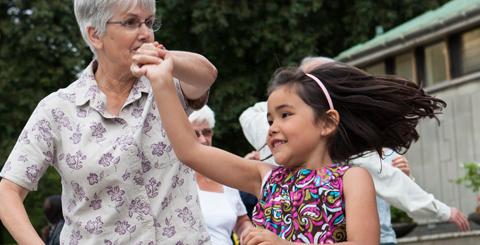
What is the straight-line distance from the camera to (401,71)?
19719 mm

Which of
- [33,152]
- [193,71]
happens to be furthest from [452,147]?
[193,71]

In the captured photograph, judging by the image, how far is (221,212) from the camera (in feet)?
20.9

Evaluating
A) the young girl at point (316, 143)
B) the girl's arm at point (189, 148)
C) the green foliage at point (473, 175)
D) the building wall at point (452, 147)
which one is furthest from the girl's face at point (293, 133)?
the building wall at point (452, 147)

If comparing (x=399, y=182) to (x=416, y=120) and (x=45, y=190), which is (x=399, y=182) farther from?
(x=45, y=190)

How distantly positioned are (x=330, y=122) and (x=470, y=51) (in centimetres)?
1425

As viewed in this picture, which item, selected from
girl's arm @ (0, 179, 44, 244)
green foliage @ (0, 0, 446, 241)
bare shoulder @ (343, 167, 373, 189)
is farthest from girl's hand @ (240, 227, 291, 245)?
green foliage @ (0, 0, 446, 241)

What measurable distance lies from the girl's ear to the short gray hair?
78 centimetres

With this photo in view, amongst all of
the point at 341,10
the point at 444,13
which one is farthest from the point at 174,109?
the point at 341,10

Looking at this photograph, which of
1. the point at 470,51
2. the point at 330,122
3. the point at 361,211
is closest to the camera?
the point at 361,211

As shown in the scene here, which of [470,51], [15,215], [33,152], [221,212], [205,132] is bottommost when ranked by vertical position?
[470,51]

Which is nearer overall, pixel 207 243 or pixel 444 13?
pixel 207 243

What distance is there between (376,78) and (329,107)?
0.84ft

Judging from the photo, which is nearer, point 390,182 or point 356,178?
point 356,178

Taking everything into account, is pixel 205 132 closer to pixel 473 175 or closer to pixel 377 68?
pixel 473 175
